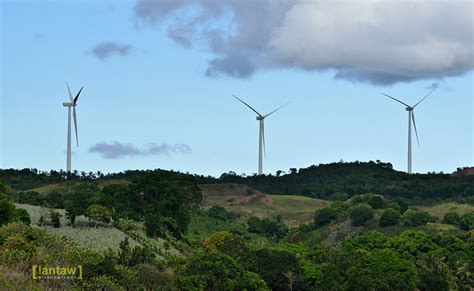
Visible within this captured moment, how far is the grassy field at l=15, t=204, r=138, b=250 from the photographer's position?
127 metres

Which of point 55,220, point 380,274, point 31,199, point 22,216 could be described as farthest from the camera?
point 31,199

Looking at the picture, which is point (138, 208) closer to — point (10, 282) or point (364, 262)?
point (364, 262)

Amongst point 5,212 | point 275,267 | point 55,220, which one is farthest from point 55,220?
point 275,267

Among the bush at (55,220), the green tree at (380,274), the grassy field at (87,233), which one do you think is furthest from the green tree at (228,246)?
the bush at (55,220)

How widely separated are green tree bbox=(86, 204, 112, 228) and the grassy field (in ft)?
3.18

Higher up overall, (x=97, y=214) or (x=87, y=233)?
(x=97, y=214)

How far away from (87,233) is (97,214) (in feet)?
25.2

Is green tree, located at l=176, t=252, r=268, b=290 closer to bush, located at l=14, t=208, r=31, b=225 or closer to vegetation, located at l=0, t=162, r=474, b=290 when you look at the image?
vegetation, located at l=0, t=162, r=474, b=290

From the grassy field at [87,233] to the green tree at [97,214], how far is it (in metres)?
0.97

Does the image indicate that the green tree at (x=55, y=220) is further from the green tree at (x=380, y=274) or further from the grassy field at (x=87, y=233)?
the green tree at (x=380, y=274)

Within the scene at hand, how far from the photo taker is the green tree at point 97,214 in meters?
139

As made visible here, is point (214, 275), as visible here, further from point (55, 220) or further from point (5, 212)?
point (5, 212)

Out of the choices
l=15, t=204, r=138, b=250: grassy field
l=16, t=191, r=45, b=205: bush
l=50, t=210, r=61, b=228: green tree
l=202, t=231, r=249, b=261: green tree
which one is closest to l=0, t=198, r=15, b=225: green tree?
l=15, t=204, r=138, b=250: grassy field

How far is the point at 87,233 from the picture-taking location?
132750 millimetres
